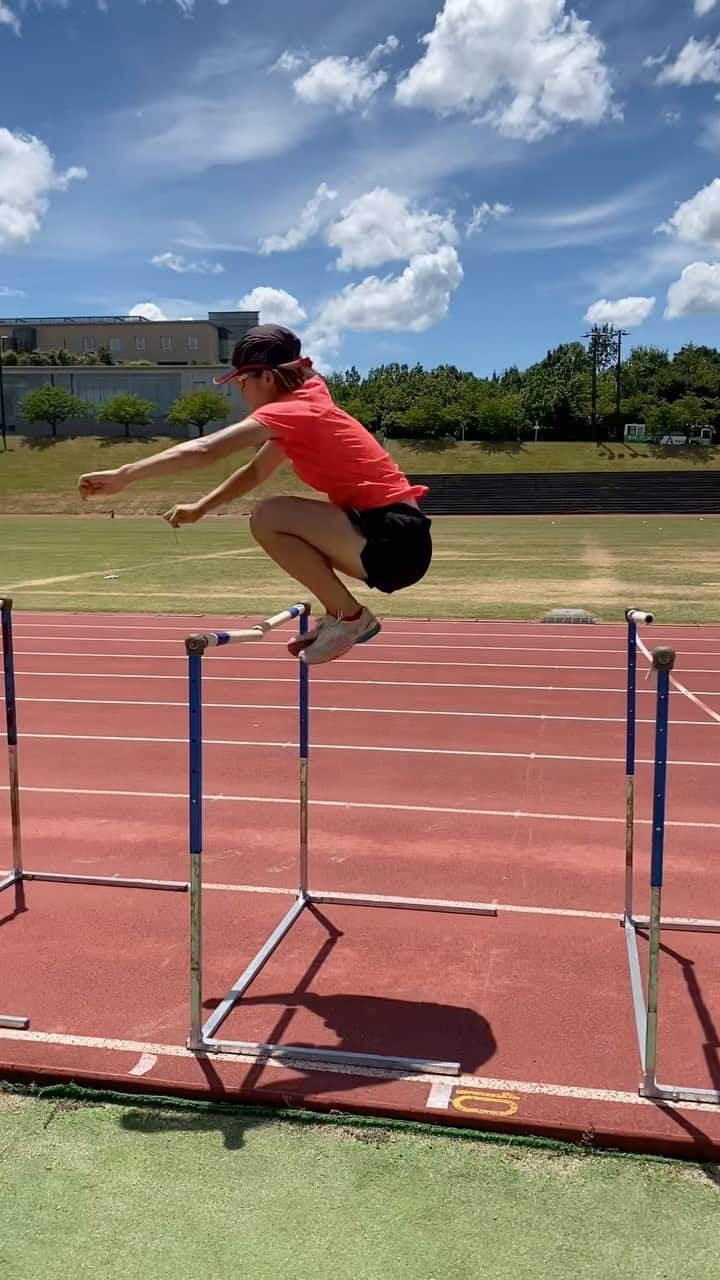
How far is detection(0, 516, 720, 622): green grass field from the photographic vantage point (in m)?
15.8

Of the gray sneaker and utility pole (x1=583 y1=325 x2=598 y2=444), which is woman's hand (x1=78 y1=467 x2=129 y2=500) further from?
utility pole (x1=583 y1=325 x2=598 y2=444)

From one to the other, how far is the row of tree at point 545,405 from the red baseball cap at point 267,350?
68.0 meters

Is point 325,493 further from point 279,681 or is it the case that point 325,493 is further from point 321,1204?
point 279,681


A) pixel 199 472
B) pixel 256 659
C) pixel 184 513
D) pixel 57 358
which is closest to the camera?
pixel 184 513

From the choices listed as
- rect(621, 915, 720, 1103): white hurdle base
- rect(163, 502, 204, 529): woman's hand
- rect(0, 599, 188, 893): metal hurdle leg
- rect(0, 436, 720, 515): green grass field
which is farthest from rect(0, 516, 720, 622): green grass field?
rect(0, 436, 720, 515): green grass field

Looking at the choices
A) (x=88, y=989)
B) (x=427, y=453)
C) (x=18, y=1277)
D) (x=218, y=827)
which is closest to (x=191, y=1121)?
(x=18, y=1277)

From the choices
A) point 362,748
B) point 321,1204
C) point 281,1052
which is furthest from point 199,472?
point 321,1204

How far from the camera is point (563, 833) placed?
19.7 feet

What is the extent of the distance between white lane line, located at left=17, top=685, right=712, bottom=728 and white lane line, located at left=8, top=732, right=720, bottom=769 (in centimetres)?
102

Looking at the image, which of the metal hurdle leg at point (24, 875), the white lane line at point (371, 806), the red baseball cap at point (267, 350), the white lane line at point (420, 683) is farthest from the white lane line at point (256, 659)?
the red baseball cap at point (267, 350)

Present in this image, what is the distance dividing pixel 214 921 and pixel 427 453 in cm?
6604

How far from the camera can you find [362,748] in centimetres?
797

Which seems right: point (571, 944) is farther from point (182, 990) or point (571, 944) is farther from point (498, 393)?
point (498, 393)

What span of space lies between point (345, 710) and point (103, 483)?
244 inches
